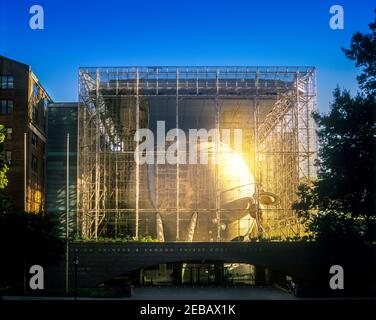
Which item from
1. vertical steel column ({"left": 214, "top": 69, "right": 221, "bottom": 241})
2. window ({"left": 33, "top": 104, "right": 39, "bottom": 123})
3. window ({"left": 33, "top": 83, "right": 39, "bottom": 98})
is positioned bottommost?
vertical steel column ({"left": 214, "top": 69, "right": 221, "bottom": 241})

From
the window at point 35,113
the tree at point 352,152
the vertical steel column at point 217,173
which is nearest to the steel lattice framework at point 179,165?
the vertical steel column at point 217,173

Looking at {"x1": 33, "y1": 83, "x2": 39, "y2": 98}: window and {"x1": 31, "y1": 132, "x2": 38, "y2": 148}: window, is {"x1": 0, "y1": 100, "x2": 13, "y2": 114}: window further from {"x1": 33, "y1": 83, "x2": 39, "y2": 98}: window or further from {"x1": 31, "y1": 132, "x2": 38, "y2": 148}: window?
{"x1": 31, "y1": 132, "x2": 38, "y2": 148}: window

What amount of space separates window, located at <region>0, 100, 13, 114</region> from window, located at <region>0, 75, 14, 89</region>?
1.44 metres

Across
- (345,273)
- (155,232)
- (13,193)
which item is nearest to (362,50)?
(345,273)

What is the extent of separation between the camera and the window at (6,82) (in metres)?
55.9

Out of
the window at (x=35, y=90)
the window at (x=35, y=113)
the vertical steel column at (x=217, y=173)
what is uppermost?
the window at (x=35, y=90)

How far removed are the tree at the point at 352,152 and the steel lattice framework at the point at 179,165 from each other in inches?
495

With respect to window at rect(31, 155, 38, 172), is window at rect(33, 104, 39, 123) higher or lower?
higher

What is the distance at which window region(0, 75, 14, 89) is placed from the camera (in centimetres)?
5588

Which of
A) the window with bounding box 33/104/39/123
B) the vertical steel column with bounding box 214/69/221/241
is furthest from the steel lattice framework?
the window with bounding box 33/104/39/123

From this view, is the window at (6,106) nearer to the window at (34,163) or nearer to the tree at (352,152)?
Result: the window at (34,163)

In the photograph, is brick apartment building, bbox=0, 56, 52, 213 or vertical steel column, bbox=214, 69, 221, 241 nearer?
vertical steel column, bbox=214, 69, 221, 241

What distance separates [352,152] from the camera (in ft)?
110
